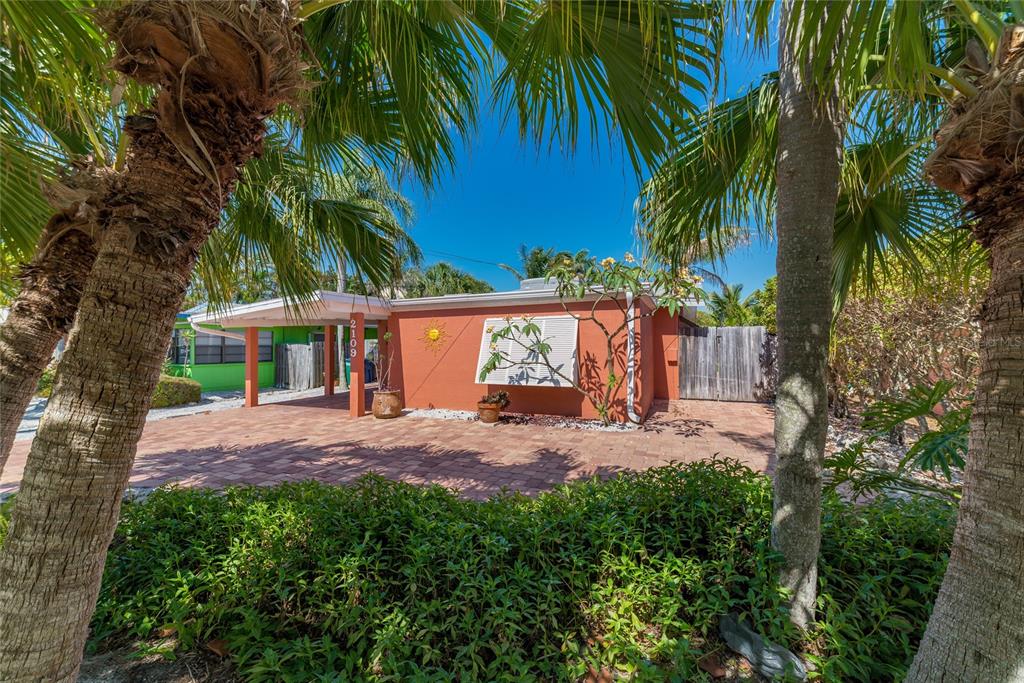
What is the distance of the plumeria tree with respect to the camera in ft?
26.8

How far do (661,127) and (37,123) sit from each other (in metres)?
4.15

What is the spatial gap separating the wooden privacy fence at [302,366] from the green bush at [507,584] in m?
14.6

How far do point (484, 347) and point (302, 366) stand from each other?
11.0 metres

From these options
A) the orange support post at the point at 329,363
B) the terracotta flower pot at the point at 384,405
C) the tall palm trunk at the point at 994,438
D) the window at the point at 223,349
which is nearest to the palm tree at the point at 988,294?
the tall palm trunk at the point at 994,438

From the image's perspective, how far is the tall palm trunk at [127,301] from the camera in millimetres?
1304

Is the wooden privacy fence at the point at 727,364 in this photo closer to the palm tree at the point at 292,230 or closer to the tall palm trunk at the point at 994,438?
the palm tree at the point at 292,230

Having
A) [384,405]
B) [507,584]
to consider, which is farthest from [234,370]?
[507,584]

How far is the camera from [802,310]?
2141 millimetres

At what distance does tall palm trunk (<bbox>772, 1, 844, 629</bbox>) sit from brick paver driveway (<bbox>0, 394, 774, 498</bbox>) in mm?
2964

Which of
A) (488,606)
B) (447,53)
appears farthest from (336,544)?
(447,53)

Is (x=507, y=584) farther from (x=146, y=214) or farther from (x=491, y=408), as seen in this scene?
(x=491, y=408)

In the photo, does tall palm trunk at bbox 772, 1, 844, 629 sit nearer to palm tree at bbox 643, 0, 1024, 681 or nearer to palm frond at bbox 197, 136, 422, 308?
palm tree at bbox 643, 0, 1024, 681

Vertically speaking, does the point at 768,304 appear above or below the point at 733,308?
below

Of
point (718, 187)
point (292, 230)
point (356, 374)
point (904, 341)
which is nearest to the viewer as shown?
point (718, 187)
